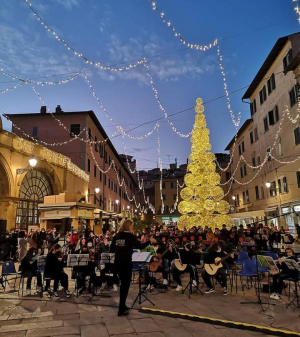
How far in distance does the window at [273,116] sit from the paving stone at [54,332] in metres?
23.5

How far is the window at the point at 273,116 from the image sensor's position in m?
24.1

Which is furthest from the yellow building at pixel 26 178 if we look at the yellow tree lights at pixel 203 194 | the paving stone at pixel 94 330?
the paving stone at pixel 94 330

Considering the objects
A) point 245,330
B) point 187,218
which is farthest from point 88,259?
point 187,218

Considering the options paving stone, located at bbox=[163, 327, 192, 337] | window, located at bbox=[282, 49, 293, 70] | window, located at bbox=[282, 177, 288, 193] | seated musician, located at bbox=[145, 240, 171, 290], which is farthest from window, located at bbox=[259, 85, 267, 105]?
paving stone, located at bbox=[163, 327, 192, 337]

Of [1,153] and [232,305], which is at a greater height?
[1,153]

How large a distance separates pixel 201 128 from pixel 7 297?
14788 mm

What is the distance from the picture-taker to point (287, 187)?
73.1 feet

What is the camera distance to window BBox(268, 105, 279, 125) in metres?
24.1

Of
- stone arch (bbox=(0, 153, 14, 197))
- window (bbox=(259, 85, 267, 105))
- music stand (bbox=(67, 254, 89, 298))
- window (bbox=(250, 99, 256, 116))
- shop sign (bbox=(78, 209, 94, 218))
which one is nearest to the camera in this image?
music stand (bbox=(67, 254, 89, 298))

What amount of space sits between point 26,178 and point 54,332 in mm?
17700

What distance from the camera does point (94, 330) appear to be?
16.6ft

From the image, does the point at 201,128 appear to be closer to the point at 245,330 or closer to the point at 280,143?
the point at 280,143

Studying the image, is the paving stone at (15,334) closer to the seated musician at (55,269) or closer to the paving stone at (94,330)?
the paving stone at (94,330)

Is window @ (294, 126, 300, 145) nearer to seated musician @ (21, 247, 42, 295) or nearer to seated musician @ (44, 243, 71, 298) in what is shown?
seated musician @ (44, 243, 71, 298)
